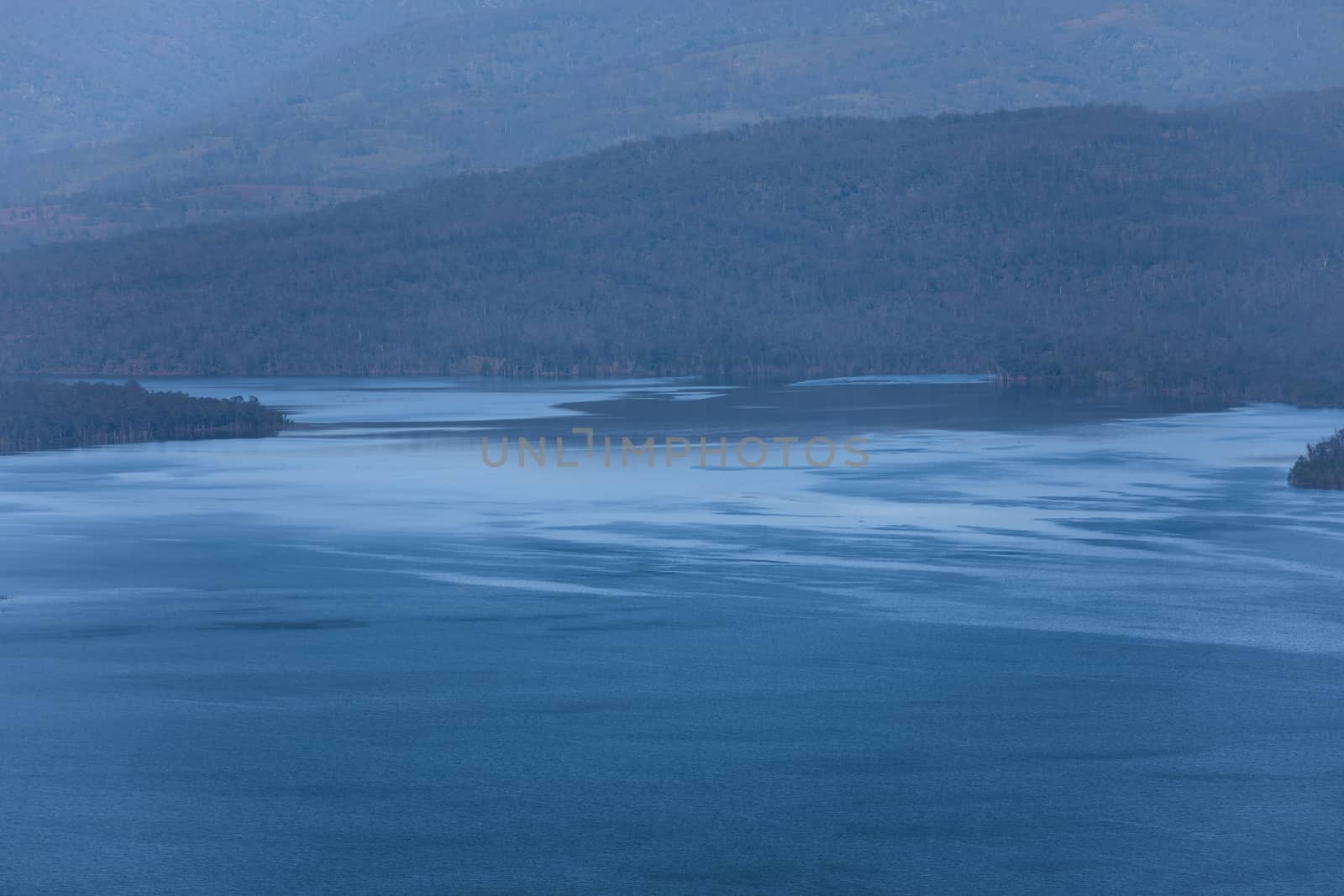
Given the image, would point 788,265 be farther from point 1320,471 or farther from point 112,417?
point 1320,471

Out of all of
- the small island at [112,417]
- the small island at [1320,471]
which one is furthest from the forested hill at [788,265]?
the small island at [1320,471]

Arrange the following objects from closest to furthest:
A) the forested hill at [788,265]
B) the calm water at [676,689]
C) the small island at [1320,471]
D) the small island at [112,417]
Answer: the calm water at [676,689] → the small island at [1320,471] → the small island at [112,417] → the forested hill at [788,265]

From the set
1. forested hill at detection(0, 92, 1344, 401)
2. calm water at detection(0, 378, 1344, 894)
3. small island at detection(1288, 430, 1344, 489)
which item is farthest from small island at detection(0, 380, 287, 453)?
forested hill at detection(0, 92, 1344, 401)

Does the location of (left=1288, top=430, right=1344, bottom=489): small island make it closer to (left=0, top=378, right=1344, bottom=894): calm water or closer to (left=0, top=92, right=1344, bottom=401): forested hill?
(left=0, top=378, right=1344, bottom=894): calm water

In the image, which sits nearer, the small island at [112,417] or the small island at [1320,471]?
the small island at [1320,471]

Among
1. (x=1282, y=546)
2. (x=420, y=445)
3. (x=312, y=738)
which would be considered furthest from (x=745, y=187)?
(x=312, y=738)

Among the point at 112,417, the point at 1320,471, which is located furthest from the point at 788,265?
the point at 1320,471

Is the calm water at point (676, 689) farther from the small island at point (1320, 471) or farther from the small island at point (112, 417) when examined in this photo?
the small island at point (112, 417)
